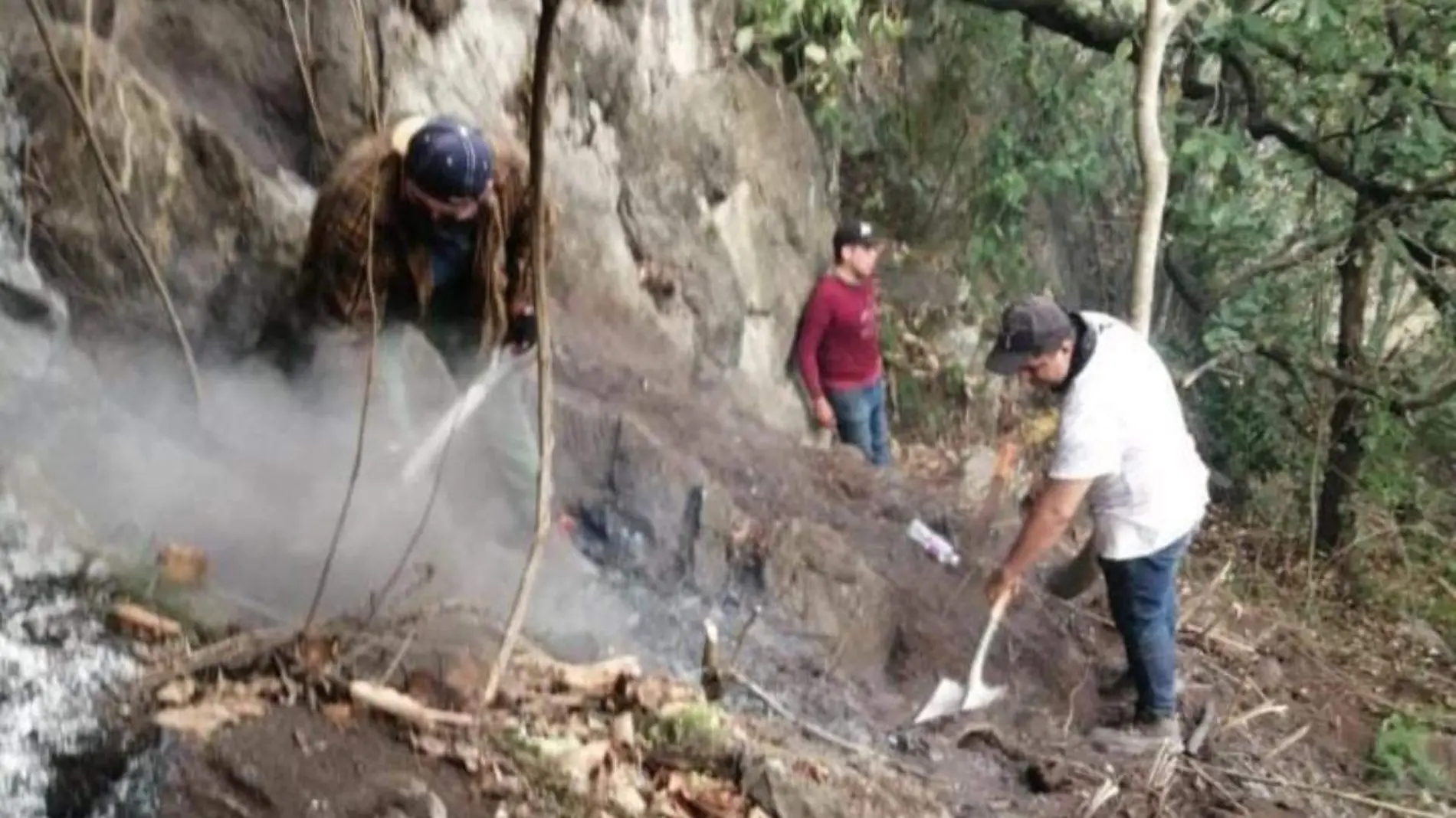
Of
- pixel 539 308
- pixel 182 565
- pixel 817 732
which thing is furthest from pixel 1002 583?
pixel 182 565

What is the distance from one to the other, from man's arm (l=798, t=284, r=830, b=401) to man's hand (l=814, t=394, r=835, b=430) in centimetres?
2

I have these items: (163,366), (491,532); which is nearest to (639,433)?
(491,532)

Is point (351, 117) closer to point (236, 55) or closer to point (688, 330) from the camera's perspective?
point (236, 55)

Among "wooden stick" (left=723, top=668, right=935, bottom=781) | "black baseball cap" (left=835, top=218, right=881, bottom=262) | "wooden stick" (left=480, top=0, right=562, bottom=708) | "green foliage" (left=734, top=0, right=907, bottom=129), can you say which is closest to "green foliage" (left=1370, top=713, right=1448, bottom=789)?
"wooden stick" (left=723, top=668, right=935, bottom=781)

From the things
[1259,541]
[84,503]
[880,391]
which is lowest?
[1259,541]

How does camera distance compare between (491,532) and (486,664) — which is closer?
(486,664)

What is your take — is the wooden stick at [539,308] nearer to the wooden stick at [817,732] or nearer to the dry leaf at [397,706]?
the dry leaf at [397,706]

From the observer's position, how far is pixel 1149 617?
Result: 5559 mm

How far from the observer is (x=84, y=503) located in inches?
173

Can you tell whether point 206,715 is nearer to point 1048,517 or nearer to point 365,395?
point 365,395

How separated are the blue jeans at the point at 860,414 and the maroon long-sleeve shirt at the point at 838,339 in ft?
0.14

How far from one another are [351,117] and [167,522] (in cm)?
260

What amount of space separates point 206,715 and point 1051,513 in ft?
9.38

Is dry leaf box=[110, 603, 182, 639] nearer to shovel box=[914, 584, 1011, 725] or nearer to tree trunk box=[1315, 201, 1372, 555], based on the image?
shovel box=[914, 584, 1011, 725]
